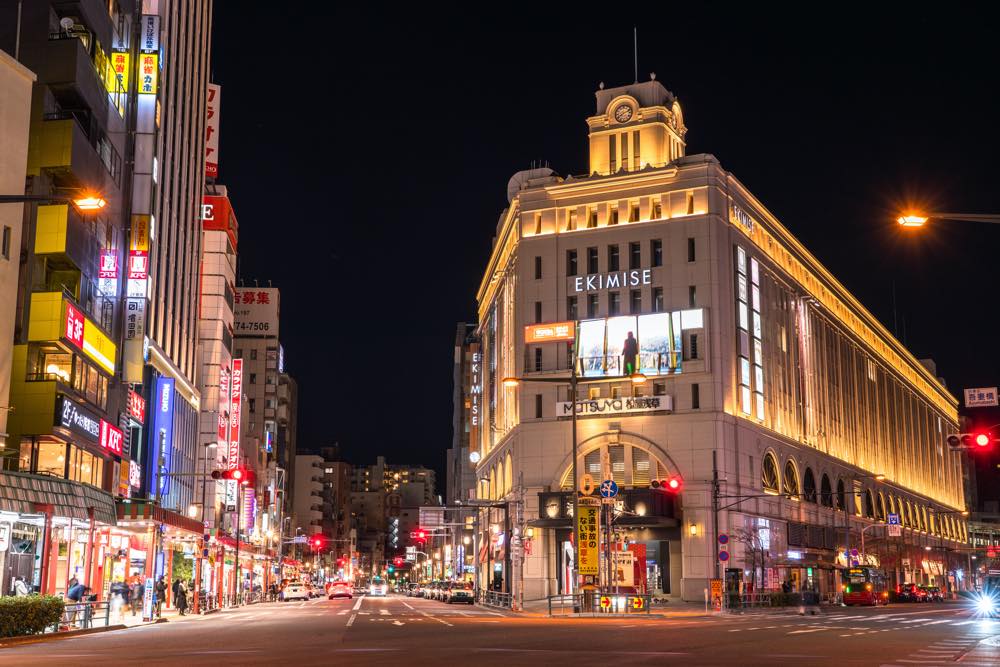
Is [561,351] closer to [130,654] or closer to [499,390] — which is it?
[499,390]

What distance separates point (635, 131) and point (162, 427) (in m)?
45.0

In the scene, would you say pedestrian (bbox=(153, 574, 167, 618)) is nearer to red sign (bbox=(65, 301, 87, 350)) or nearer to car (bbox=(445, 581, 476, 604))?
red sign (bbox=(65, 301, 87, 350))

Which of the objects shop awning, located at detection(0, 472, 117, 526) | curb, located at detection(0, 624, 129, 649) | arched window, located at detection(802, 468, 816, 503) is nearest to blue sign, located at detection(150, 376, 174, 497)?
shop awning, located at detection(0, 472, 117, 526)

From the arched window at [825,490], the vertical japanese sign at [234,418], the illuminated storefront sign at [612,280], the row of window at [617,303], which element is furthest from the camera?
the arched window at [825,490]

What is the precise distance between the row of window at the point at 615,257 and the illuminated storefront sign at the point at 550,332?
5.07m

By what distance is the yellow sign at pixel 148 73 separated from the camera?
64.4 meters

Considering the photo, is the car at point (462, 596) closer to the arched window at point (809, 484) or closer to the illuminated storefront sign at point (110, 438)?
the arched window at point (809, 484)

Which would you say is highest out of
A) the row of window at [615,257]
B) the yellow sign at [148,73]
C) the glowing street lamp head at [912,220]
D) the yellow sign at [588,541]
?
the yellow sign at [148,73]

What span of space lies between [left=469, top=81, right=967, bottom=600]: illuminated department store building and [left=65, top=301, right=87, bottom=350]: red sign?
114 ft

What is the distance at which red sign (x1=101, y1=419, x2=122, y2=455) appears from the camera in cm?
5388

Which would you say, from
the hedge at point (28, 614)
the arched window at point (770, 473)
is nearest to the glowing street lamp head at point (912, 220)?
the hedge at point (28, 614)

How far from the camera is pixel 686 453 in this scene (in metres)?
81.4

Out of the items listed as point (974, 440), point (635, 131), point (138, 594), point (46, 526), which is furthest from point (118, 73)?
point (974, 440)

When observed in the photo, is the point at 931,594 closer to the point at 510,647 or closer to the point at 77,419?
the point at 77,419
